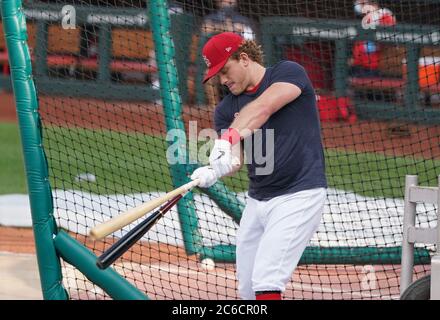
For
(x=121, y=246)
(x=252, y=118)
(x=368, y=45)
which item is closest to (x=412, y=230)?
(x=252, y=118)

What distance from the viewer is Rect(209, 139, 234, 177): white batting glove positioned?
5.14 meters

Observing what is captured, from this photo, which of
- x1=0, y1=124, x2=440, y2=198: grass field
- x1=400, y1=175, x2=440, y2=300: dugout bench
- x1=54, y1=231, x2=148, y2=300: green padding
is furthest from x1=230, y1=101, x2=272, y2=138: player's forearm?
x1=0, y1=124, x2=440, y2=198: grass field

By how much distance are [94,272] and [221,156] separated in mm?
1236

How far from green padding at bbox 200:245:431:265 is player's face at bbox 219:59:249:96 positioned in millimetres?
2565

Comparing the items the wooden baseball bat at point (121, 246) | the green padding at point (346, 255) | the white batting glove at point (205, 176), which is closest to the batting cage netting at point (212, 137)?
the green padding at point (346, 255)

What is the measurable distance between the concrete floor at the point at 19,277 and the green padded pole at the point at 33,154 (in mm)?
800

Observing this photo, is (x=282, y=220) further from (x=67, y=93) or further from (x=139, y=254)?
(x=67, y=93)

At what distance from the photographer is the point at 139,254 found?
8.20 m

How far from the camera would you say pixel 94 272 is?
5.93m

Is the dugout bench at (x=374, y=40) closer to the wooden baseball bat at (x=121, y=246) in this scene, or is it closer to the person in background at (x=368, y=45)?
the person in background at (x=368, y=45)

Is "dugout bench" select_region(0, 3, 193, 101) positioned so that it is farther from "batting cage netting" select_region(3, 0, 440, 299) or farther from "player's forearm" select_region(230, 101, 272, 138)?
"player's forearm" select_region(230, 101, 272, 138)

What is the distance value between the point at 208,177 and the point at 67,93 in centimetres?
788

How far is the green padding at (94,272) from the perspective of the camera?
5.84m
